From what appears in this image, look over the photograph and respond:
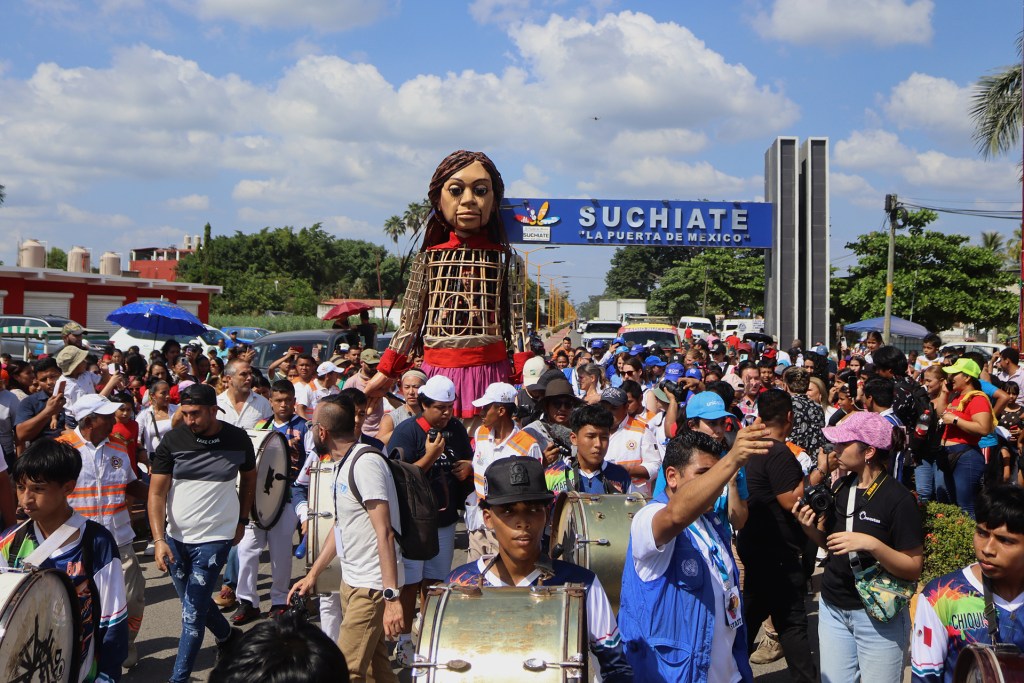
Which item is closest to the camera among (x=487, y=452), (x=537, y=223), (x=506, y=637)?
(x=506, y=637)

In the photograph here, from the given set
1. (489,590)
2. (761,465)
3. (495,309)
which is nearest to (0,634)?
(489,590)

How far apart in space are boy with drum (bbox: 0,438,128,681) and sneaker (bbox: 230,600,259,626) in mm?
3125

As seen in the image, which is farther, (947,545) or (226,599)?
(226,599)

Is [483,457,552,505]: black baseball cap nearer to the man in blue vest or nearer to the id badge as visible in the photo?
the man in blue vest

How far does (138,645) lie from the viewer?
657cm

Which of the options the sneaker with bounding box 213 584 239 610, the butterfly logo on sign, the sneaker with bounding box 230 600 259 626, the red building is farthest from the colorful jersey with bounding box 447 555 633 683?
the red building

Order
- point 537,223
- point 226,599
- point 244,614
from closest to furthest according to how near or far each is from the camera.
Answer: point 244,614, point 226,599, point 537,223

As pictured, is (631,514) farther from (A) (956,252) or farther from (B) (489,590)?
(A) (956,252)

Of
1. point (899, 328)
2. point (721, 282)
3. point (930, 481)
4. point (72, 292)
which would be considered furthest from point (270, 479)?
point (721, 282)

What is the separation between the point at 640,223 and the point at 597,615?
21.7m

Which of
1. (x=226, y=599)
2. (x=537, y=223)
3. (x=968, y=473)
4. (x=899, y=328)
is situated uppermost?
(x=537, y=223)

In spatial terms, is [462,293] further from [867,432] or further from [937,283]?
[937,283]

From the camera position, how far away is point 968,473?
8445mm

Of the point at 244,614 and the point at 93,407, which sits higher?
the point at 93,407
